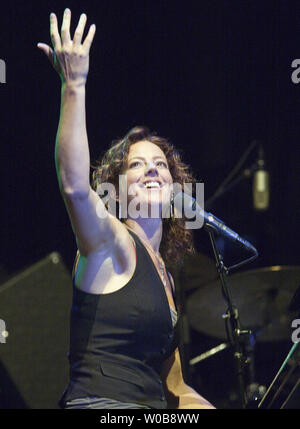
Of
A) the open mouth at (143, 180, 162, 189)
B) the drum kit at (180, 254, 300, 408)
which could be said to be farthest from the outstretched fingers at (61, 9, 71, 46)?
the drum kit at (180, 254, 300, 408)

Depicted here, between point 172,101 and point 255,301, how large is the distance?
1.78 meters

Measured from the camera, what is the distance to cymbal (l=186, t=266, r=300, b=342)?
3.74 m

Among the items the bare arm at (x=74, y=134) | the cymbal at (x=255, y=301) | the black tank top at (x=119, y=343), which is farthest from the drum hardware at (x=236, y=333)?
the cymbal at (x=255, y=301)

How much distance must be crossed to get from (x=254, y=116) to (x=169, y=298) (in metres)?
2.78

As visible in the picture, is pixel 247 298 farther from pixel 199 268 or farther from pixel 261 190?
pixel 261 190

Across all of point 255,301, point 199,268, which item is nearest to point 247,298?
point 255,301

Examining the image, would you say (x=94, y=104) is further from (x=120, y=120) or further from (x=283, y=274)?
(x=283, y=274)

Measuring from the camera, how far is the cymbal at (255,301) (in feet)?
12.3

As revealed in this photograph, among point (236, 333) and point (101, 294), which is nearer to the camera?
point (101, 294)

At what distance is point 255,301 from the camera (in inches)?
160

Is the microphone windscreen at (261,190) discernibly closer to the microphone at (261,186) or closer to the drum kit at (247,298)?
the microphone at (261,186)

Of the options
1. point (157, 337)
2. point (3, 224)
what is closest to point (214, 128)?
point (3, 224)

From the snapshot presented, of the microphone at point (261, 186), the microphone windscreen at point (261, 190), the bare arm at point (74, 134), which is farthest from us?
the microphone windscreen at point (261, 190)

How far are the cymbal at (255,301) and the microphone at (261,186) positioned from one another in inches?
35.4
